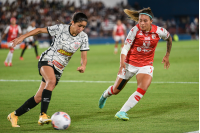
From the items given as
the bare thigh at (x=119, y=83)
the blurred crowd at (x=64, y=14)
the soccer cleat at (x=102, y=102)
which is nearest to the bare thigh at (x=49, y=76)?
the bare thigh at (x=119, y=83)

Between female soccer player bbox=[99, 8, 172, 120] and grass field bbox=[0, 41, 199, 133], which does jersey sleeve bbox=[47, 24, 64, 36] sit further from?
grass field bbox=[0, 41, 199, 133]

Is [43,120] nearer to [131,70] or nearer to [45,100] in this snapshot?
[45,100]

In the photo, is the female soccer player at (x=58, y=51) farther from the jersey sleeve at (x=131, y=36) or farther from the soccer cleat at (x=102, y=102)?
the soccer cleat at (x=102, y=102)

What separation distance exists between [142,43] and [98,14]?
36.7 metres

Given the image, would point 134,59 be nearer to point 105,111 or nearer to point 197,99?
point 105,111

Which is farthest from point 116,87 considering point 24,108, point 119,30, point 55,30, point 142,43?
point 119,30

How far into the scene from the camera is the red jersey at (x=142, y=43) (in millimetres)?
5980

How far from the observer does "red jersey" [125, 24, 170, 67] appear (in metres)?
5.98

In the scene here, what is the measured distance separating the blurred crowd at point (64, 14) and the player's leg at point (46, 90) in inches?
1117

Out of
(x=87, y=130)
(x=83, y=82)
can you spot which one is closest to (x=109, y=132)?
(x=87, y=130)

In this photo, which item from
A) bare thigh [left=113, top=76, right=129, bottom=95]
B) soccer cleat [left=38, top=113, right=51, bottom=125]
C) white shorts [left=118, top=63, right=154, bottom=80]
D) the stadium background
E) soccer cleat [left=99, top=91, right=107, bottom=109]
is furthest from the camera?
the stadium background

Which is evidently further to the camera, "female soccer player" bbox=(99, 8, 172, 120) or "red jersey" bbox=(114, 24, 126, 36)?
"red jersey" bbox=(114, 24, 126, 36)

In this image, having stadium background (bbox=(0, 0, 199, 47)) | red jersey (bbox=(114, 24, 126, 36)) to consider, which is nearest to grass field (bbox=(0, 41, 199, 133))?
red jersey (bbox=(114, 24, 126, 36))

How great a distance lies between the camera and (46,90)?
5117 mm
